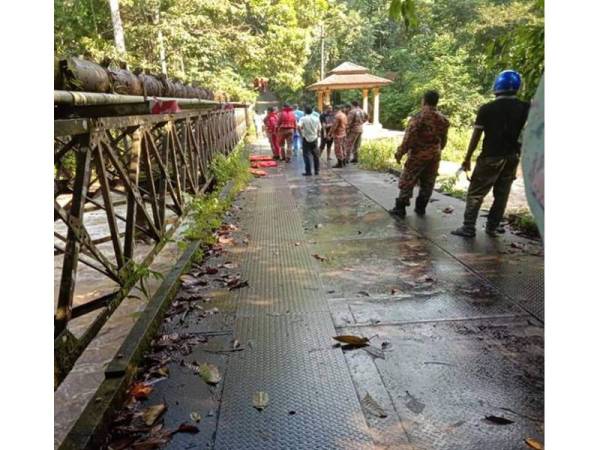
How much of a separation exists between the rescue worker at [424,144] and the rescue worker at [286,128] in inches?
384

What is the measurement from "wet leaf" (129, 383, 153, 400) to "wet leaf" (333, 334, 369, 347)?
1304 millimetres

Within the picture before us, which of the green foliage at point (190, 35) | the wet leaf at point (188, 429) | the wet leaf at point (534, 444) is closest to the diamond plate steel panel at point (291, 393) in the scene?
the wet leaf at point (188, 429)

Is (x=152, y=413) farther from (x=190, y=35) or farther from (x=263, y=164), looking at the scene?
(x=190, y=35)

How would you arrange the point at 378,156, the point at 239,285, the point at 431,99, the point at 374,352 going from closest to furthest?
the point at 374,352, the point at 239,285, the point at 431,99, the point at 378,156

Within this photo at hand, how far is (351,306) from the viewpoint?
14.1 ft

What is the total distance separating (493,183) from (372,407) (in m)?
4.20

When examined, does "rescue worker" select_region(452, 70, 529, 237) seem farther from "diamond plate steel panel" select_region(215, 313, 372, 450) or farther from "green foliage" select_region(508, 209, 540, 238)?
"diamond plate steel panel" select_region(215, 313, 372, 450)

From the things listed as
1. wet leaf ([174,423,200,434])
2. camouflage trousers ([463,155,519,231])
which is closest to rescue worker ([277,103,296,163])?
camouflage trousers ([463,155,519,231])

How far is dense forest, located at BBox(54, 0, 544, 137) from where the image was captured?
28.6 feet

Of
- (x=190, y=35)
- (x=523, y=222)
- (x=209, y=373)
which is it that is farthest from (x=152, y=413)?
(x=190, y=35)

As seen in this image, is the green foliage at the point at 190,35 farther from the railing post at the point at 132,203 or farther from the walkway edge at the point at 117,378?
the walkway edge at the point at 117,378

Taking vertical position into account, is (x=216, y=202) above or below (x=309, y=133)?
below

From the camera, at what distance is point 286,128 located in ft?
55.7

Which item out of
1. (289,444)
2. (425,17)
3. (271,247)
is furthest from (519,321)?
(425,17)
